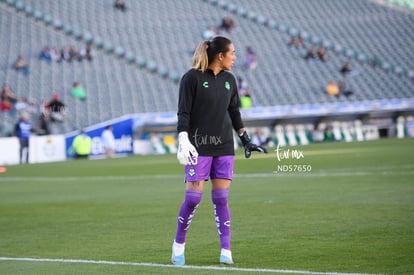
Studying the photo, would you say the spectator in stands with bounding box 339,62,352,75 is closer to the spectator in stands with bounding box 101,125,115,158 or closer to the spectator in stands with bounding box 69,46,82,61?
the spectator in stands with bounding box 69,46,82,61

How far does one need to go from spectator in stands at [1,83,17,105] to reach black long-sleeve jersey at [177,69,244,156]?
37.4m

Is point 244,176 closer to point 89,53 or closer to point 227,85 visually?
point 227,85

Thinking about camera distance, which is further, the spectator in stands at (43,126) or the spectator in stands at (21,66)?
the spectator in stands at (21,66)

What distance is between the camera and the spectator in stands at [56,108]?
46.2 meters

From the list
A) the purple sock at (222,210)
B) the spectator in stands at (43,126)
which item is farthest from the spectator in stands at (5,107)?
the purple sock at (222,210)

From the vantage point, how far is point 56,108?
152ft

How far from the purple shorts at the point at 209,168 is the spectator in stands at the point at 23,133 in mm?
32657

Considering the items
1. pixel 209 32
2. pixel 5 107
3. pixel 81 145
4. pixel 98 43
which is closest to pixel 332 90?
pixel 209 32

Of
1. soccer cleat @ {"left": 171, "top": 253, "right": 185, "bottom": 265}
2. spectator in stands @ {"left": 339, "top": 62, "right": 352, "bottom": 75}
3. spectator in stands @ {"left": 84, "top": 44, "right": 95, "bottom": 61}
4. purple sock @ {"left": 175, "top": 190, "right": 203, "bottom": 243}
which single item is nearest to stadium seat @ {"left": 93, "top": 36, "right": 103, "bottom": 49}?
spectator in stands @ {"left": 84, "top": 44, "right": 95, "bottom": 61}

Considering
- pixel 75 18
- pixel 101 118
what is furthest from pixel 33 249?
pixel 75 18

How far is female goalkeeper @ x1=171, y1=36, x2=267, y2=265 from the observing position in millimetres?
9555

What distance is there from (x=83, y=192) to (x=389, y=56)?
44389mm

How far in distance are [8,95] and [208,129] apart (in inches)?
1482

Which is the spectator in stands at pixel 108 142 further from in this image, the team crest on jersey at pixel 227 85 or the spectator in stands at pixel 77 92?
the team crest on jersey at pixel 227 85
